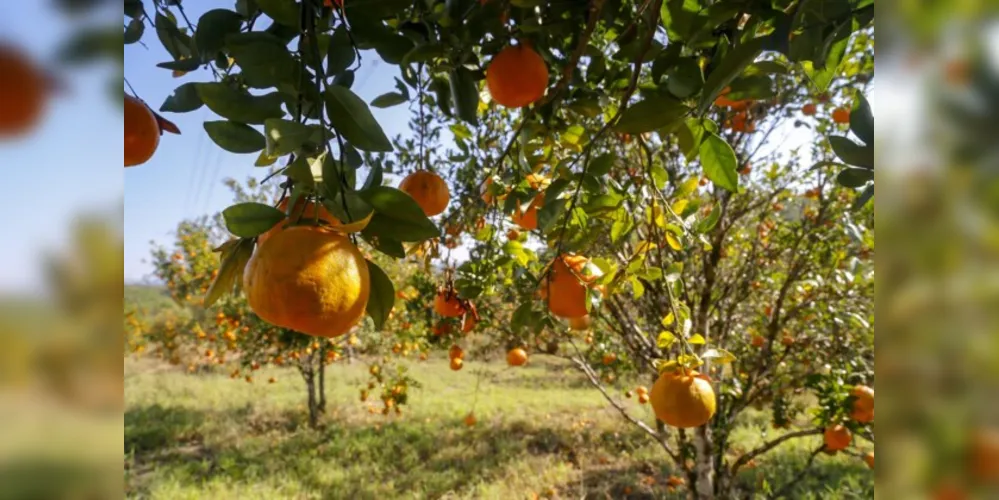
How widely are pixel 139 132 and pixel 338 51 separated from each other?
0.18 meters

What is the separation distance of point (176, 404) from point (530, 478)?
3.20 m

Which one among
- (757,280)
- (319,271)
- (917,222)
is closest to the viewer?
(917,222)

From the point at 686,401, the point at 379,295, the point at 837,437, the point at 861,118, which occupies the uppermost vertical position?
the point at 861,118

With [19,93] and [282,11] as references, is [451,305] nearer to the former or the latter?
[282,11]

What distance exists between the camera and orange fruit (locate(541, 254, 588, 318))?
0.82 metres

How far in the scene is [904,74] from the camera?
0.10 m

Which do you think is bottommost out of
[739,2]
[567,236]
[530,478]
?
[530,478]

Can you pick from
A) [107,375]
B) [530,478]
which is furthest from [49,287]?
[530,478]

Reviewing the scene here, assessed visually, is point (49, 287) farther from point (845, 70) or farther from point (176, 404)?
point (176, 404)

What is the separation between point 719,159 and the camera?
0.58 metres

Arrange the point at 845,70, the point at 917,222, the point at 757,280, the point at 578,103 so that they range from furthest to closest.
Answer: the point at 757,280 → the point at 845,70 → the point at 578,103 → the point at 917,222

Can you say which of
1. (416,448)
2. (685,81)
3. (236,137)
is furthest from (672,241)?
(416,448)

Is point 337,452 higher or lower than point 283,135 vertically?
lower

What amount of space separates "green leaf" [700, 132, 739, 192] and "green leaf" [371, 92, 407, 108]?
384 mm
